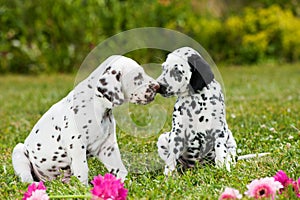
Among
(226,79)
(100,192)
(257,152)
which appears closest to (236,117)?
(257,152)

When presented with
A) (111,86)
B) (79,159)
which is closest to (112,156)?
(79,159)

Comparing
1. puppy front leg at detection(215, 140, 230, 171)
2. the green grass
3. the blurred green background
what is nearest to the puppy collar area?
the green grass

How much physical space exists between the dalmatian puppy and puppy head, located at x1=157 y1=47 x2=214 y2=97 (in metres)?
0.15

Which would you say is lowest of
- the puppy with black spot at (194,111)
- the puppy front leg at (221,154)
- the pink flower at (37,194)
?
the puppy front leg at (221,154)

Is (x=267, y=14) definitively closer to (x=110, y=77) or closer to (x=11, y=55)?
(x=11, y=55)

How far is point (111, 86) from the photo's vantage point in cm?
421

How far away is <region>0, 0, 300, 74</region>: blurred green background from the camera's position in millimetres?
14117

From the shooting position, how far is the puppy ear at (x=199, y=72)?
454 centimetres

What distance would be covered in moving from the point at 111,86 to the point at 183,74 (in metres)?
0.61

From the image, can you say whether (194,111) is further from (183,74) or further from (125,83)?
(125,83)

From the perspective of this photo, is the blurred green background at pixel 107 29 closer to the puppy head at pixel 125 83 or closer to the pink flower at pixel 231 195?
the puppy head at pixel 125 83

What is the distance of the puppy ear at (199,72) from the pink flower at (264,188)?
47.5 inches

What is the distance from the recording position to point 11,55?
14.5 meters

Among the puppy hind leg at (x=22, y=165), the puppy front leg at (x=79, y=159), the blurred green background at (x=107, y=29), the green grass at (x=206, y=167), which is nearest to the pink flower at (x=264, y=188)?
the green grass at (x=206, y=167)
